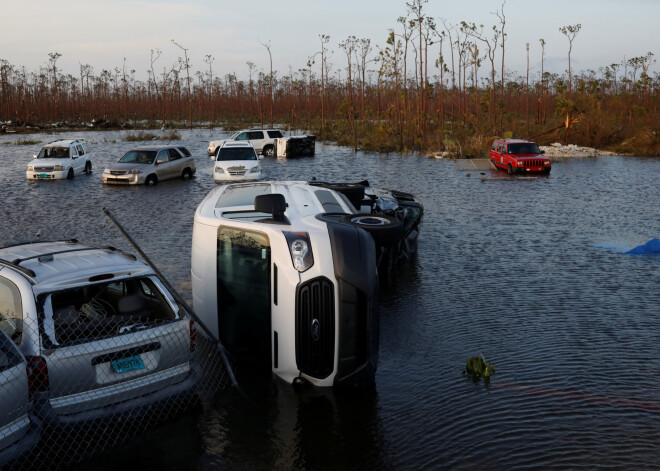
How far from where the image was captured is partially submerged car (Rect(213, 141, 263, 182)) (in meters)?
28.1

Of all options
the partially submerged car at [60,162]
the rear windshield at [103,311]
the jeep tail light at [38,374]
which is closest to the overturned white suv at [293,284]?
the rear windshield at [103,311]

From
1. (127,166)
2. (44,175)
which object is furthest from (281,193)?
(44,175)

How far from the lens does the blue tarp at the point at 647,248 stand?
14.1 metres

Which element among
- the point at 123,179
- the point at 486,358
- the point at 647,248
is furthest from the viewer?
the point at 123,179

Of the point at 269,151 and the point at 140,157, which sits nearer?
the point at 140,157

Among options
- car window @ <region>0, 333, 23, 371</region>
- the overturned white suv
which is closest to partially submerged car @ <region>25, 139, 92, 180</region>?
the overturned white suv

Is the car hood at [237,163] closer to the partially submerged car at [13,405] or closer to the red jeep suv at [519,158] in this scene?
the red jeep suv at [519,158]

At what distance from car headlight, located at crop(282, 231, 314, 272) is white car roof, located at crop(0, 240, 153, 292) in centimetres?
139

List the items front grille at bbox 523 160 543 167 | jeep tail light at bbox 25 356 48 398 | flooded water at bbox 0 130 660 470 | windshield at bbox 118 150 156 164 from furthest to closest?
→ 1. front grille at bbox 523 160 543 167
2. windshield at bbox 118 150 156 164
3. flooded water at bbox 0 130 660 470
4. jeep tail light at bbox 25 356 48 398

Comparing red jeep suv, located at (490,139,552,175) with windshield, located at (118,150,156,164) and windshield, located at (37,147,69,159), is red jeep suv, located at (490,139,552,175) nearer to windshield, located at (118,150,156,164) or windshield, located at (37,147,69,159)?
windshield, located at (118,150,156,164)

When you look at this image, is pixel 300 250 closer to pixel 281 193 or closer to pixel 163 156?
pixel 281 193

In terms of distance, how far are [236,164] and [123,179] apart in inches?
174

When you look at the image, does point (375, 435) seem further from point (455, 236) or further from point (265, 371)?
point (455, 236)

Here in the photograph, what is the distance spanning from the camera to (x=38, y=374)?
5.32 m
